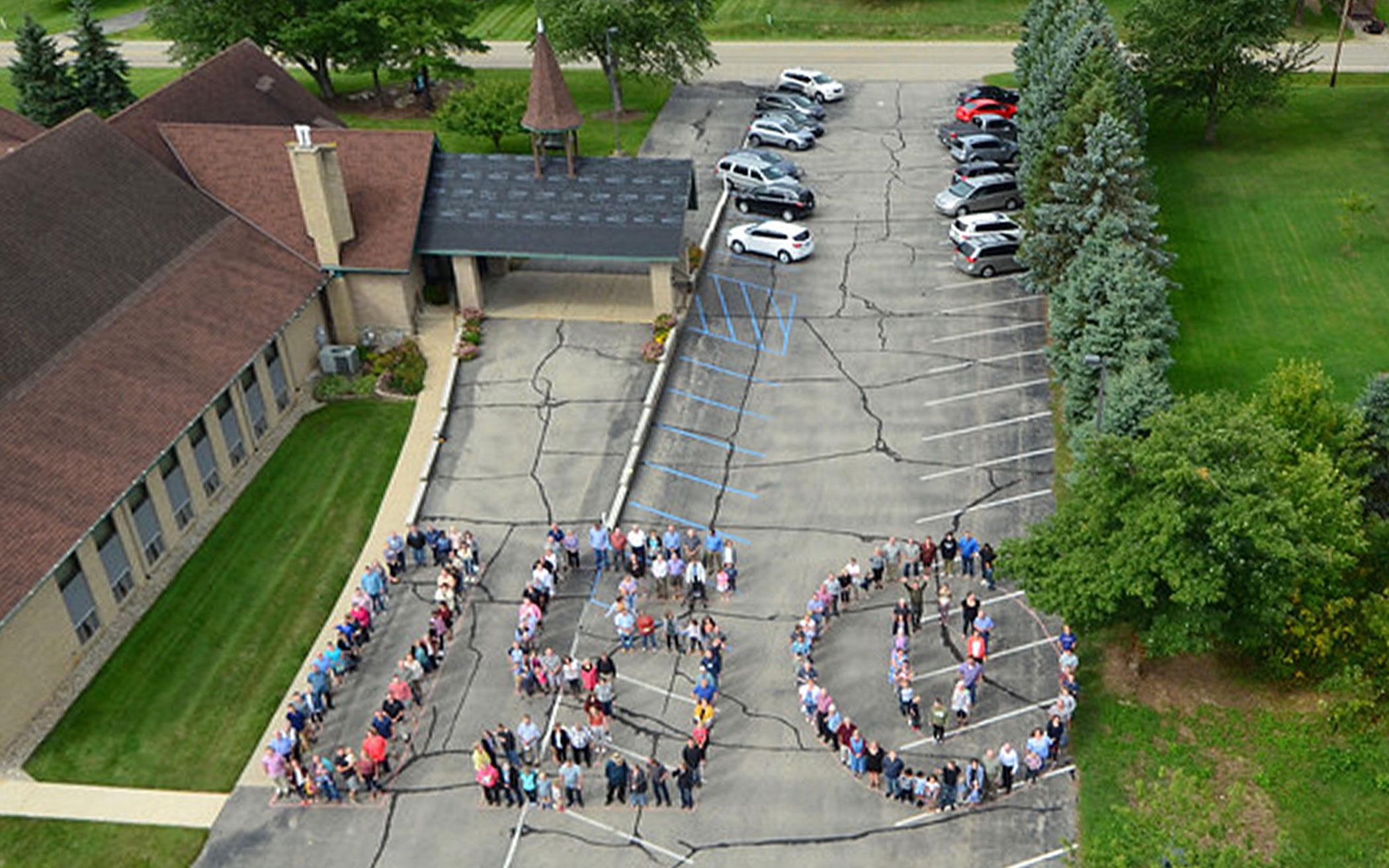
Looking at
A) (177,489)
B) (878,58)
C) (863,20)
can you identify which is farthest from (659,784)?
(863,20)

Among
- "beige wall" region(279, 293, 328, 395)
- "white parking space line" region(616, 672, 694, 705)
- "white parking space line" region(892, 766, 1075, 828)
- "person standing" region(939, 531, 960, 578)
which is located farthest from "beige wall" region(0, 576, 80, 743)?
"person standing" region(939, 531, 960, 578)

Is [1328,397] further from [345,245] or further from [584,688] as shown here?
[345,245]

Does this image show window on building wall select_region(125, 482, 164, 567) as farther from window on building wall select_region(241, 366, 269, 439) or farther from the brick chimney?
the brick chimney

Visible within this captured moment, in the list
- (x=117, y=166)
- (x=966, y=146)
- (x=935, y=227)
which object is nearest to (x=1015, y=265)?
(x=935, y=227)

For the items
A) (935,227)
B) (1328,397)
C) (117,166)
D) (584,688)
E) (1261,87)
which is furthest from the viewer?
(1261,87)

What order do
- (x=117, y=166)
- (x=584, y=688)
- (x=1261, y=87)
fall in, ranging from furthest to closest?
(x=1261, y=87) < (x=117, y=166) < (x=584, y=688)

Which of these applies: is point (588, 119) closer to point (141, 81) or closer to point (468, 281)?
point (468, 281)
